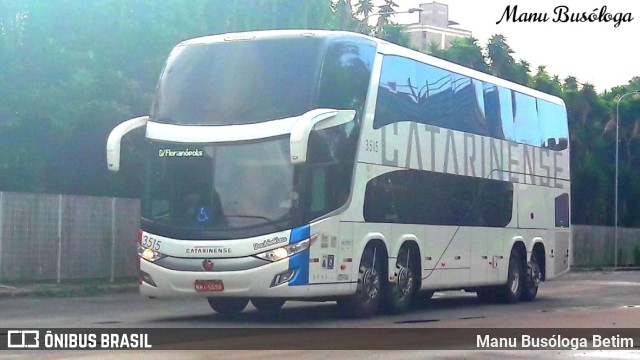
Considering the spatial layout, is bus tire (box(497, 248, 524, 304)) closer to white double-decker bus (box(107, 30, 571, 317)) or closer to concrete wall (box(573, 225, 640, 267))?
white double-decker bus (box(107, 30, 571, 317))

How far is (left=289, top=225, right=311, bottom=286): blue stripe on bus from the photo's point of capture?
1596cm

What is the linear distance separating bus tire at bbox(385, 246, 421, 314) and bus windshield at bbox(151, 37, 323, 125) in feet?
12.5

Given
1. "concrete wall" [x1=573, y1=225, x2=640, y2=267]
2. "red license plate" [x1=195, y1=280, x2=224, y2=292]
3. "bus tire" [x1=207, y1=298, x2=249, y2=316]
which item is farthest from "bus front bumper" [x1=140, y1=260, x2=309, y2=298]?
"concrete wall" [x1=573, y1=225, x2=640, y2=267]

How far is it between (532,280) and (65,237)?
10572 mm

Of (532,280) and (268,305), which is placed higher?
(532,280)

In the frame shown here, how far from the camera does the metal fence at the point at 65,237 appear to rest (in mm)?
25484

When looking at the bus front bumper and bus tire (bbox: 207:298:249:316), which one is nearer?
the bus front bumper

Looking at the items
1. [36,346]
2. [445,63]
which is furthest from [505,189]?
[36,346]

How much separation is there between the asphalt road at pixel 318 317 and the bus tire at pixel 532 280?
1.02ft

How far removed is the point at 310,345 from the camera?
43.9 ft


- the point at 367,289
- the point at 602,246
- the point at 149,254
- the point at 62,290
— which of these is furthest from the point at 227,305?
the point at 602,246

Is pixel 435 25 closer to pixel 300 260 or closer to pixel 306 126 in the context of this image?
pixel 300 260

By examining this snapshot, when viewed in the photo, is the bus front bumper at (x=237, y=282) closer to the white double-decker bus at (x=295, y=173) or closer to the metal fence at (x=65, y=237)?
the white double-decker bus at (x=295, y=173)

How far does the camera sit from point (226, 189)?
1617cm
